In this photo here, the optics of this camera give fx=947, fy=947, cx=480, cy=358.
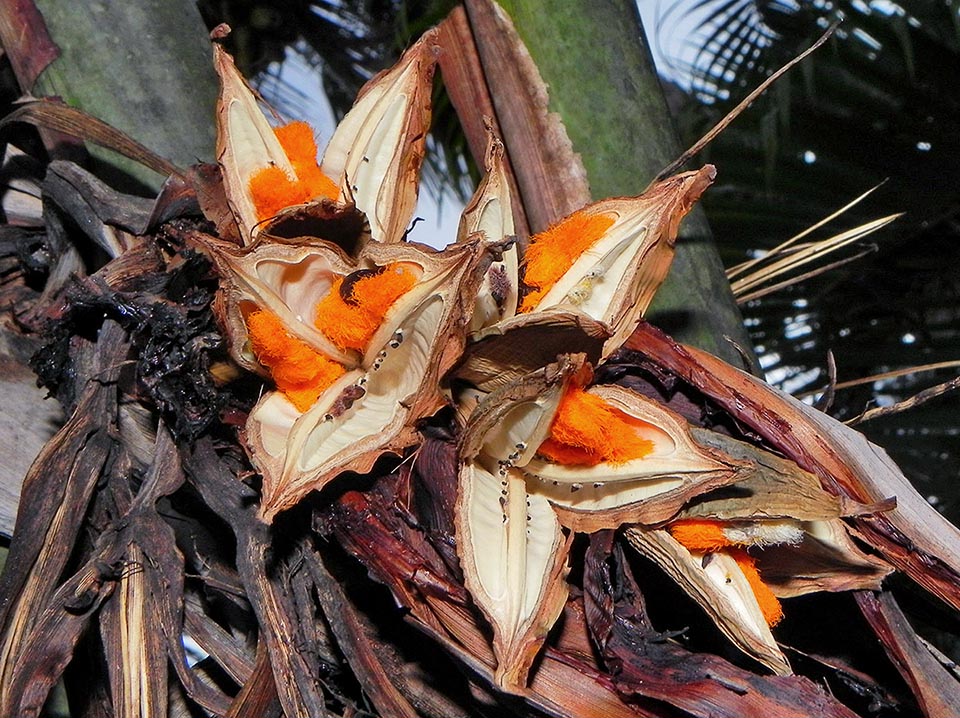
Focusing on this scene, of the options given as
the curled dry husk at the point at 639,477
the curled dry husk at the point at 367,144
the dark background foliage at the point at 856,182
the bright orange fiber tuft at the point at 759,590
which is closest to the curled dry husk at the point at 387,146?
the curled dry husk at the point at 367,144

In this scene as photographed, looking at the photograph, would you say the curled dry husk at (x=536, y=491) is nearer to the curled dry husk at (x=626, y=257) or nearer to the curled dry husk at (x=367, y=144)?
the curled dry husk at (x=626, y=257)

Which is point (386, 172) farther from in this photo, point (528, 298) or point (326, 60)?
point (326, 60)

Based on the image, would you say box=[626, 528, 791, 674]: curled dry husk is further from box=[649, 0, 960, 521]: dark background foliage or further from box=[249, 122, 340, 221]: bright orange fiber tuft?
box=[649, 0, 960, 521]: dark background foliage

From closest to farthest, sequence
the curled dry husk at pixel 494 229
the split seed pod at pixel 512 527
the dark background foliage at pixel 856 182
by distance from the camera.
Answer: the split seed pod at pixel 512 527 → the curled dry husk at pixel 494 229 → the dark background foliage at pixel 856 182

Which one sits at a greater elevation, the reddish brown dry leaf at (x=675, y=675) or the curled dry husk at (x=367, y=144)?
the curled dry husk at (x=367, y=144)

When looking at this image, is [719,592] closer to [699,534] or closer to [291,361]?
[699,534]

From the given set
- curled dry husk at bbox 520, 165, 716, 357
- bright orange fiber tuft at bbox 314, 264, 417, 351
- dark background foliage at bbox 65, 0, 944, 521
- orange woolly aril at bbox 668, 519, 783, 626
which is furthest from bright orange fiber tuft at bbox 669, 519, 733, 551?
dark background foliage at bbox 65, 0, 944, 521
